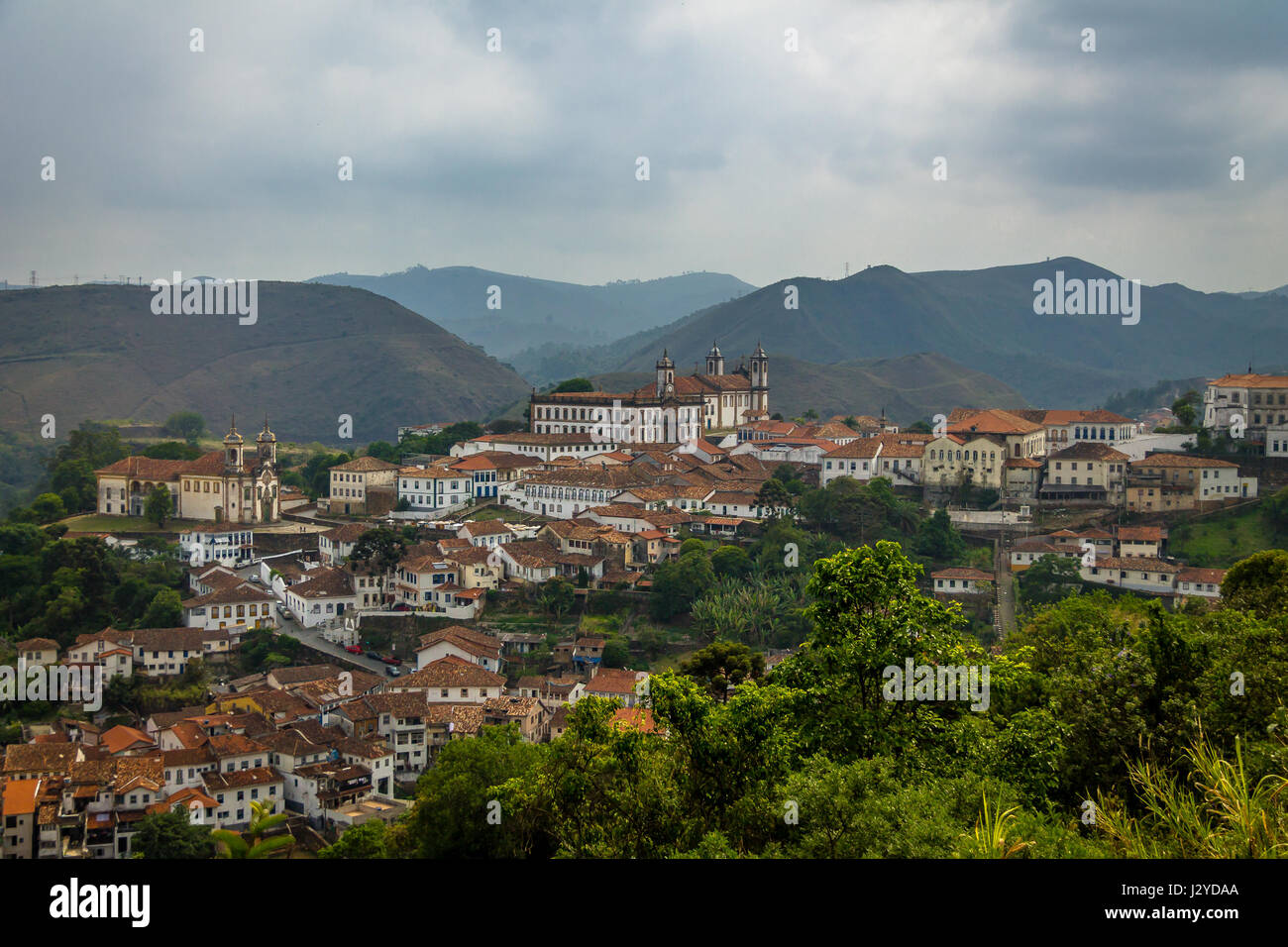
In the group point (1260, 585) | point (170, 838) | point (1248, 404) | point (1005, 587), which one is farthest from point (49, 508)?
point (1248, 404)

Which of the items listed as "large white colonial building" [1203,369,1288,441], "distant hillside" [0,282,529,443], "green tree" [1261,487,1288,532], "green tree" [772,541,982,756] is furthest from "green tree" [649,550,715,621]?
"distant hillside" [0,282,529,443]

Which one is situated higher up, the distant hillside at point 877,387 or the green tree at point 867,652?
the distant hillside at point 877,387

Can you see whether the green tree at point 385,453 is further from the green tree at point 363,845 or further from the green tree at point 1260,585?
the green tree at point 1260,585

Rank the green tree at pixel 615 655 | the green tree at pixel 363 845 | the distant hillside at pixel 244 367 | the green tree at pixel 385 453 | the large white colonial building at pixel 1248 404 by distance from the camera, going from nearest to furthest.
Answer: the green tree at pixel 363 845, the green tree at pixel 615 655, the large white colonial building at pixel 1248 404, the green tree at pixel 385 453, the distant hillside at pixel 244 367

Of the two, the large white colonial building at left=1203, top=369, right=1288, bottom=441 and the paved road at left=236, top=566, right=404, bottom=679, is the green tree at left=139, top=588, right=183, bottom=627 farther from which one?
the large white colonial building at left=1203, top=369, right=1288, bottom=441

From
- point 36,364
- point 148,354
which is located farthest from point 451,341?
point 36,364

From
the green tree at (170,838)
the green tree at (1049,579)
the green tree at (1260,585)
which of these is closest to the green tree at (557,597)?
the green tree at (1049,579)
